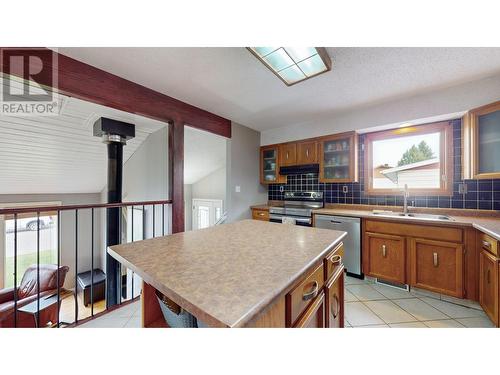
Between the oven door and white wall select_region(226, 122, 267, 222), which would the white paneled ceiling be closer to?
white wall select_region(226, 122, 267, 222)

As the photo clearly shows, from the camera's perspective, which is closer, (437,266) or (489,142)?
(489,142)

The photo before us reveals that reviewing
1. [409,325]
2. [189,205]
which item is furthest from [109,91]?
[189,205]

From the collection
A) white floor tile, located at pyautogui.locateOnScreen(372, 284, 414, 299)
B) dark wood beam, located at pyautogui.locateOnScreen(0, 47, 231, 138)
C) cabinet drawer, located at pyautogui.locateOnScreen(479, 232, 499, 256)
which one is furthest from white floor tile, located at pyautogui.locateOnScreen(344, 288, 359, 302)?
dark wood beam, located at pyautogui.locateOnScreen(0, 47, 231, 138)

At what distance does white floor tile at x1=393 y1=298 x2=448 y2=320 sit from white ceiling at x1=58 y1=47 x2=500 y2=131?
→ 2214mm

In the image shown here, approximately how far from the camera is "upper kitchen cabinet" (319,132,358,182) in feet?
9.42

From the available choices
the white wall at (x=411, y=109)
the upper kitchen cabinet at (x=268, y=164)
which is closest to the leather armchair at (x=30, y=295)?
the upper kitchen cabinet at (x=268, y=164)

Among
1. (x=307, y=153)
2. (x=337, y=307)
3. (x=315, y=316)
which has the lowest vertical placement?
(x=337, y=307)

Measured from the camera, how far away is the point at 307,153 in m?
3.30

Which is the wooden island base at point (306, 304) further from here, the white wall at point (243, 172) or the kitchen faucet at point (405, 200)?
the white wall at point (243, 172)

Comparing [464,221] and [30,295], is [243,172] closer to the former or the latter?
[464,221]

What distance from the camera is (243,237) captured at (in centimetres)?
114

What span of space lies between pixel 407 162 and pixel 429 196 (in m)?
0.50
